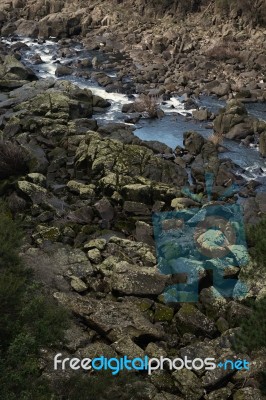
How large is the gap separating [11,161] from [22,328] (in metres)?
13.6

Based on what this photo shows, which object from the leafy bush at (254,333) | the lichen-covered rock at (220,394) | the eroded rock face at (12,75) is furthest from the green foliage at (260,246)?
the eroded rock face at (12,75)

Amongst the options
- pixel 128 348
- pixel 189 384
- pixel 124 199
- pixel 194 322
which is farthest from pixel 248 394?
pixel 124 199

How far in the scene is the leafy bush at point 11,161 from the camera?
23.9 metres

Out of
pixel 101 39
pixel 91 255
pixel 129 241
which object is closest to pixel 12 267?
pixel 91 255

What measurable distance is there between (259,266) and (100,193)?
1189 centimetres

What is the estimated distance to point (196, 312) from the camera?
15.4 metres

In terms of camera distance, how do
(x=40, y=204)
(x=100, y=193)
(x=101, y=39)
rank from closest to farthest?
(x=40, y=204), (x=100, y=193), (x=101, y=39)

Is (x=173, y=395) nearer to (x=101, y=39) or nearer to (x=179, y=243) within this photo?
(x=179, y=243)

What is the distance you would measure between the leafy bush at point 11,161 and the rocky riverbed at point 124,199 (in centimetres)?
30

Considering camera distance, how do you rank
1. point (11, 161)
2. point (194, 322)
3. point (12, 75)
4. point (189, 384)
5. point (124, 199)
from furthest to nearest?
point (12, 75) → point (11, 161) → point (124, 199) → point (194, 322) → point (189, 384)

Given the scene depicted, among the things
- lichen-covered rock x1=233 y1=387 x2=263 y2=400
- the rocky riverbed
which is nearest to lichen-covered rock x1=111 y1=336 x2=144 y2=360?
the rocky riverbed

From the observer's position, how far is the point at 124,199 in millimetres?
23422

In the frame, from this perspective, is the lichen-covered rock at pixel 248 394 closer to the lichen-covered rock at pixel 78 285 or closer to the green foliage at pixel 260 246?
the green foliage at pixel 260 246

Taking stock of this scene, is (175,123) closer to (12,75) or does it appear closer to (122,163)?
(122,163)
